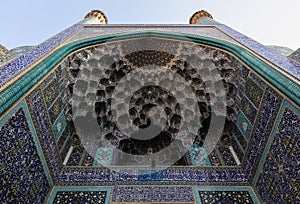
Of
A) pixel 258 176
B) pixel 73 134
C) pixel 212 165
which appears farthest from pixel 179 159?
pixel 73 134

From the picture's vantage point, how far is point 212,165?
13.1 feet

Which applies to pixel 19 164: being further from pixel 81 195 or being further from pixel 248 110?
pixel 248 110

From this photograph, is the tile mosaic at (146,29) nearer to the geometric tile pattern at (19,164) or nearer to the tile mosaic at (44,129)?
the tile mosaic at (44,129)

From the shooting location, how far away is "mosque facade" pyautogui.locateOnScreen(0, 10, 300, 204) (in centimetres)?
289

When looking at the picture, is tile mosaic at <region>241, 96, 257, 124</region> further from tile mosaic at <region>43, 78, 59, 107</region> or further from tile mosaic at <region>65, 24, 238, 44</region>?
tile mosaic at <region>43, 78, 59, 107</region>

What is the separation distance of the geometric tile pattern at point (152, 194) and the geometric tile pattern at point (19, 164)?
3.11ft

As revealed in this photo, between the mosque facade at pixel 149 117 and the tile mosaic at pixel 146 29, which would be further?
the tile mosaic at pixel 146 29

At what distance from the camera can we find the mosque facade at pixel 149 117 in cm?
289

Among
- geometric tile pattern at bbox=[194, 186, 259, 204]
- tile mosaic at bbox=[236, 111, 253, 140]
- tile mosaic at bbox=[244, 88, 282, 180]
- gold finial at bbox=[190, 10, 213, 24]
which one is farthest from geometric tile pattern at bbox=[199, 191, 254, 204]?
gold finial at bbox=[190, 10, 213, 24]

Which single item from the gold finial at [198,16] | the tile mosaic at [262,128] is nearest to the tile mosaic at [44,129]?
the tile mosaic at [262,128]

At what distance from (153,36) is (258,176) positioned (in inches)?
120

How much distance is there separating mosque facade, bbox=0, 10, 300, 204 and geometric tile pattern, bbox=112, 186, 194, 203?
0.05ft

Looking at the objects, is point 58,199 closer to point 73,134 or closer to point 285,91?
point 73,134

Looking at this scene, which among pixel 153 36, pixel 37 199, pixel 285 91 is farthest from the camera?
pixel 153 36
